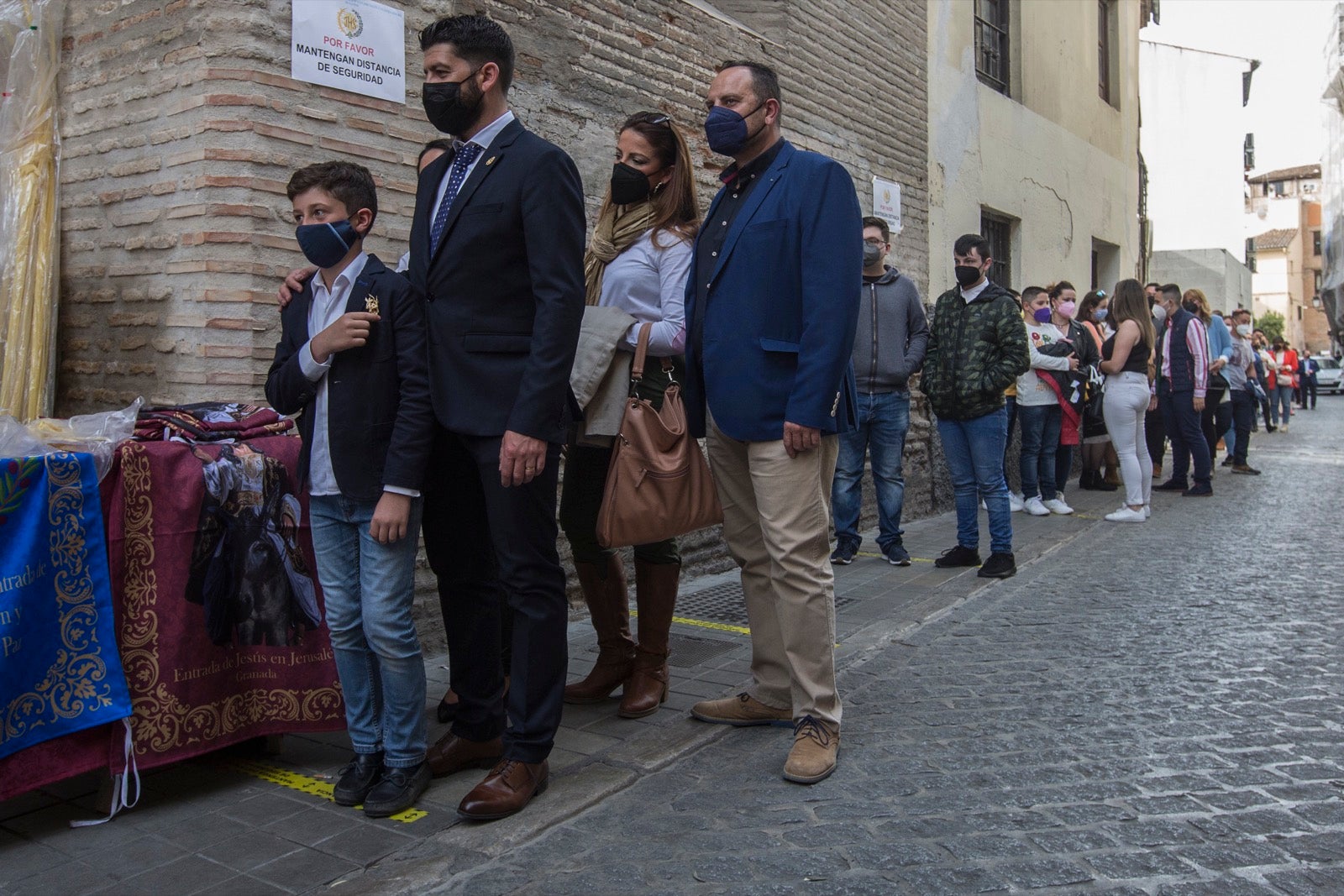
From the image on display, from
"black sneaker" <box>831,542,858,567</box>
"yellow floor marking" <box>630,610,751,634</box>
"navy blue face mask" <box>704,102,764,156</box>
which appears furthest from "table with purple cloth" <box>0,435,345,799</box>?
"black sneaker" <box>831,542,858,567</box>

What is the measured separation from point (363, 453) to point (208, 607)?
0.72m

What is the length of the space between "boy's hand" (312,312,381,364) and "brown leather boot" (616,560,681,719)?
4.77 ft

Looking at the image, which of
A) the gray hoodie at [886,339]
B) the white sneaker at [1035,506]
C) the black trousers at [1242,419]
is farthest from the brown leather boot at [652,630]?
the black trousers at [1242,419]

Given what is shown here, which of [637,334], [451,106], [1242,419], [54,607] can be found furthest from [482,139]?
[1242,419]

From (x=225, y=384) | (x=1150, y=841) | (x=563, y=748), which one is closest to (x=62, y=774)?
(x=563, y=748)

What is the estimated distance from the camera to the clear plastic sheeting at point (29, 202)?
15.8ft

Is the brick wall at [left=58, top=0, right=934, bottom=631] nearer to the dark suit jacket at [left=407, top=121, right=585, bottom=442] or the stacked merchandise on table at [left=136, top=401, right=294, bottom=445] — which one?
the stacked merchandise on table at [left=136, top=401, right=294, bottom=445]

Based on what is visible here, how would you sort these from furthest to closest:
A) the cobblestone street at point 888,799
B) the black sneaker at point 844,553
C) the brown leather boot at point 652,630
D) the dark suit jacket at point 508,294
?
the black sneaker at point 844,553
the brown leather boot at point 652,630
the dark suit jacket at point 508,294
the cobblestone street at point 888,799

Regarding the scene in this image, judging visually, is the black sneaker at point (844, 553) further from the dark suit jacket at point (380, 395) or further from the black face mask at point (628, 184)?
the dark suit jacket at point (380, 395)

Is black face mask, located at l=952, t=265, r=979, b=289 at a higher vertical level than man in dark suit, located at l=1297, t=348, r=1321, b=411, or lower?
lower

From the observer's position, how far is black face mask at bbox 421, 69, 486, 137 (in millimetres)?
3168

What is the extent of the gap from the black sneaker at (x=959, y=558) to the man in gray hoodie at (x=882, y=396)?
0.78 feet

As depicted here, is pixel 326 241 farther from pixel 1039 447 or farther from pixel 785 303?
pixel 1039 447

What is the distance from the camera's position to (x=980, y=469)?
22.1 feet
